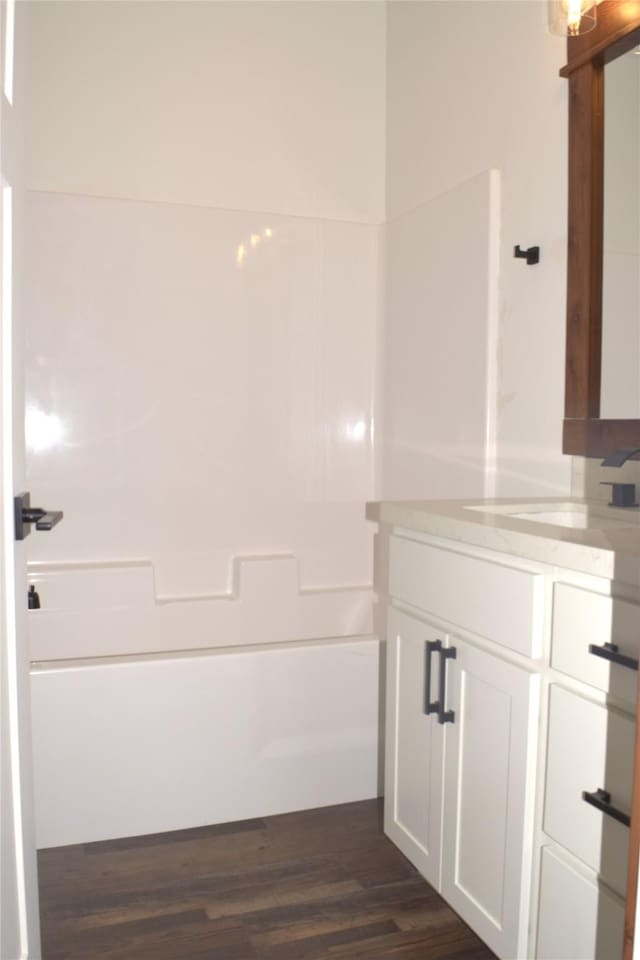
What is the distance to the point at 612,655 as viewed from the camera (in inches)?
48.4

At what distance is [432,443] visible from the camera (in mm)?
2615

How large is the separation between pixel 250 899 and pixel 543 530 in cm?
116

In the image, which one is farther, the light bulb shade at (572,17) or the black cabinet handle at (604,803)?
the light bulb shade at (572,17)

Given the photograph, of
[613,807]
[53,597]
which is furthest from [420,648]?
[53,597]

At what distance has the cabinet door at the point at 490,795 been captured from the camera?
4.68ft

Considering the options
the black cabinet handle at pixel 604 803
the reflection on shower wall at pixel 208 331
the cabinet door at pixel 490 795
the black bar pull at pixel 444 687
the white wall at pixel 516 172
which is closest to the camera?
the black cabinet handle at pixel 604 803

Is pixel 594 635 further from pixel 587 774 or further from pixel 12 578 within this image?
pixel 12 578

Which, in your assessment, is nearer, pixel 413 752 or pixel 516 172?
pixel 413 752

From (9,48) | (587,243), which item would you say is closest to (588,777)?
(587,243)

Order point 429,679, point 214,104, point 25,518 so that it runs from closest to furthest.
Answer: point 25,518 → point 429,679 → point 214,104

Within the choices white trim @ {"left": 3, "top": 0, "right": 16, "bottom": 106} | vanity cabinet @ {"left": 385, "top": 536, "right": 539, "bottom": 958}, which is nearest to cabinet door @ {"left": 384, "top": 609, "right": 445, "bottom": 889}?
vanity cabinet @ {"left": 385, "top": 536, "right": 539, "bottom": 958}

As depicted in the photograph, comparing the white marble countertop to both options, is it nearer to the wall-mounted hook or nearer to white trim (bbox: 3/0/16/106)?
the wall-mounted hook

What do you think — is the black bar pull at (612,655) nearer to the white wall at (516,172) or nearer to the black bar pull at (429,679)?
the black bar pull at (429,679)

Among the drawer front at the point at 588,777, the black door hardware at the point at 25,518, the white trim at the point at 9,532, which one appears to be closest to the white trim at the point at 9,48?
the white trim at the point at 9,532
